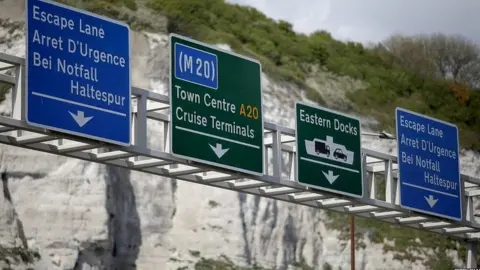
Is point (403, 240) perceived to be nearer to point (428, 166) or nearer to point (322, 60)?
point (322, 60)

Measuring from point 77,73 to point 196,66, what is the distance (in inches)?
110

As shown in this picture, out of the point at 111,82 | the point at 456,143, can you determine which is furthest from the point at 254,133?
the point at 456,143

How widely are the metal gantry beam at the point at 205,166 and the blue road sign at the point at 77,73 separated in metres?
0.21

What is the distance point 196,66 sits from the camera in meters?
23.7

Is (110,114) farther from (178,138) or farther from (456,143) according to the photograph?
(456,143)

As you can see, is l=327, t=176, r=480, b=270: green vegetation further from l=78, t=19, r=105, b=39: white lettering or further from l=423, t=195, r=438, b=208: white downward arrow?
l=78, t=19, r=105, b=39: white lettering

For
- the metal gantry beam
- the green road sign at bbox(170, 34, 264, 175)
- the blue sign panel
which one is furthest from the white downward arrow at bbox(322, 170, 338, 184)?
the blue sign panel

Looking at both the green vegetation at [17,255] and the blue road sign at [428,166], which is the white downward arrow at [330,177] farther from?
the green vegetation at [17,255]

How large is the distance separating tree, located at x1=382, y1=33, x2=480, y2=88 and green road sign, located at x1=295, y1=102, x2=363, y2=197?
5289 cm

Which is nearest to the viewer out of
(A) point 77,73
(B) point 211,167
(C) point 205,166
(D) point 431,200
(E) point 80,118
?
(E) point 80,118

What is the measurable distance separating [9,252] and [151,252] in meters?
6.17

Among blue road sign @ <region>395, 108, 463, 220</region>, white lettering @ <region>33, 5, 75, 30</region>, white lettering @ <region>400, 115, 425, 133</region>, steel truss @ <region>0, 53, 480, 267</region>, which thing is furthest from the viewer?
white lettering @ <region>400, 115, 425, 133</region>

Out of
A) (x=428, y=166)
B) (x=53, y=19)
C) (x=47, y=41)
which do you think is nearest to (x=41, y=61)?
(x=47, y=41)

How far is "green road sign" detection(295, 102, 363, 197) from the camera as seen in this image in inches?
1027
